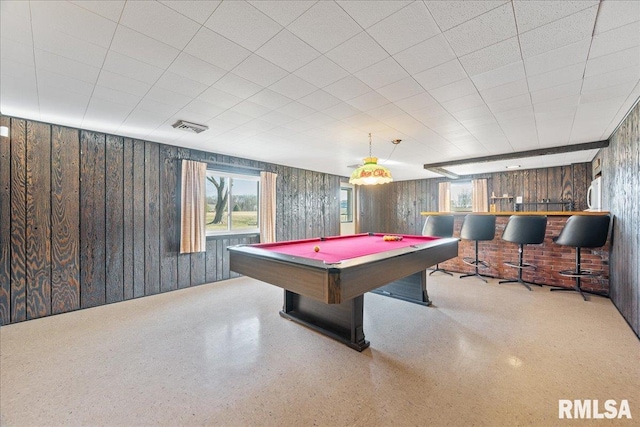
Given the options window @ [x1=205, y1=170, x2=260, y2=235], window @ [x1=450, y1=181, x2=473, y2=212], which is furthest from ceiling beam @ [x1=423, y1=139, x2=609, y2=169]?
window @ [x1=205, y1=170, x2=260, y2=235]

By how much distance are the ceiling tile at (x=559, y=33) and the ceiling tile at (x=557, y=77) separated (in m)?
0.42

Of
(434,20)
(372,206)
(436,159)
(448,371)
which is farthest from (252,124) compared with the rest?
(372,206)

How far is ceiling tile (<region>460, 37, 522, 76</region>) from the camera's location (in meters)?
1.76

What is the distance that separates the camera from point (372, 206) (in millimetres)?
9070

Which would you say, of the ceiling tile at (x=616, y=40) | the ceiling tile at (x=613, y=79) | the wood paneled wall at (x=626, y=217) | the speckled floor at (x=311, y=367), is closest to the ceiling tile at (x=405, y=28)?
the ceiling tile at (x=616, y=40)

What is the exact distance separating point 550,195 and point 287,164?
647cm

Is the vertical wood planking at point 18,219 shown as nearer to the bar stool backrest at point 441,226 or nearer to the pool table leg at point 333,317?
Result: the pool table leg at point 333,317

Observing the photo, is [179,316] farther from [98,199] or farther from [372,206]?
[372,206]

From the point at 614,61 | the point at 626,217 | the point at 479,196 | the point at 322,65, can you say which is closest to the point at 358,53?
the point at 322,65

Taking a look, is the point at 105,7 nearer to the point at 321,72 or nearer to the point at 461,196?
the point at 321,72

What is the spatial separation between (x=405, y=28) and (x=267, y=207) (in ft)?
14.0

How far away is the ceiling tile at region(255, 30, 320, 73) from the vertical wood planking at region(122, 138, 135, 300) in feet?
10.1

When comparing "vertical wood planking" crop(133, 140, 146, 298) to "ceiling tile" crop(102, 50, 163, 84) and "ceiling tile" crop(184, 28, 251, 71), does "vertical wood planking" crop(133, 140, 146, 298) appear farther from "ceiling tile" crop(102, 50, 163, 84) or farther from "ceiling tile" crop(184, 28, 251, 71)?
"ceiling tile" crop(184, 28, 251, 71)

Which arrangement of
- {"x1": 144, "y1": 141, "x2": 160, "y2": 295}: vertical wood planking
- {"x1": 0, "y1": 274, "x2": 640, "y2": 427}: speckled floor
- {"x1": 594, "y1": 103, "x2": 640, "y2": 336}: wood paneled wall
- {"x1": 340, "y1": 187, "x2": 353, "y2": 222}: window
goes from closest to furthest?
{"x1": 0, "y1": 274, "x2": 640, "y2": 427}: speckled floor
{"x1": 594, "y1": 103, "x2": 640, "y2": 336}: wood paneled wall
{"x1": 144, "y1": 141, "x2": 160, "y2": 295}: vertical wood planking
{"x1": 340, "y1": 187, "x2": 353, "y2": 222}: window
